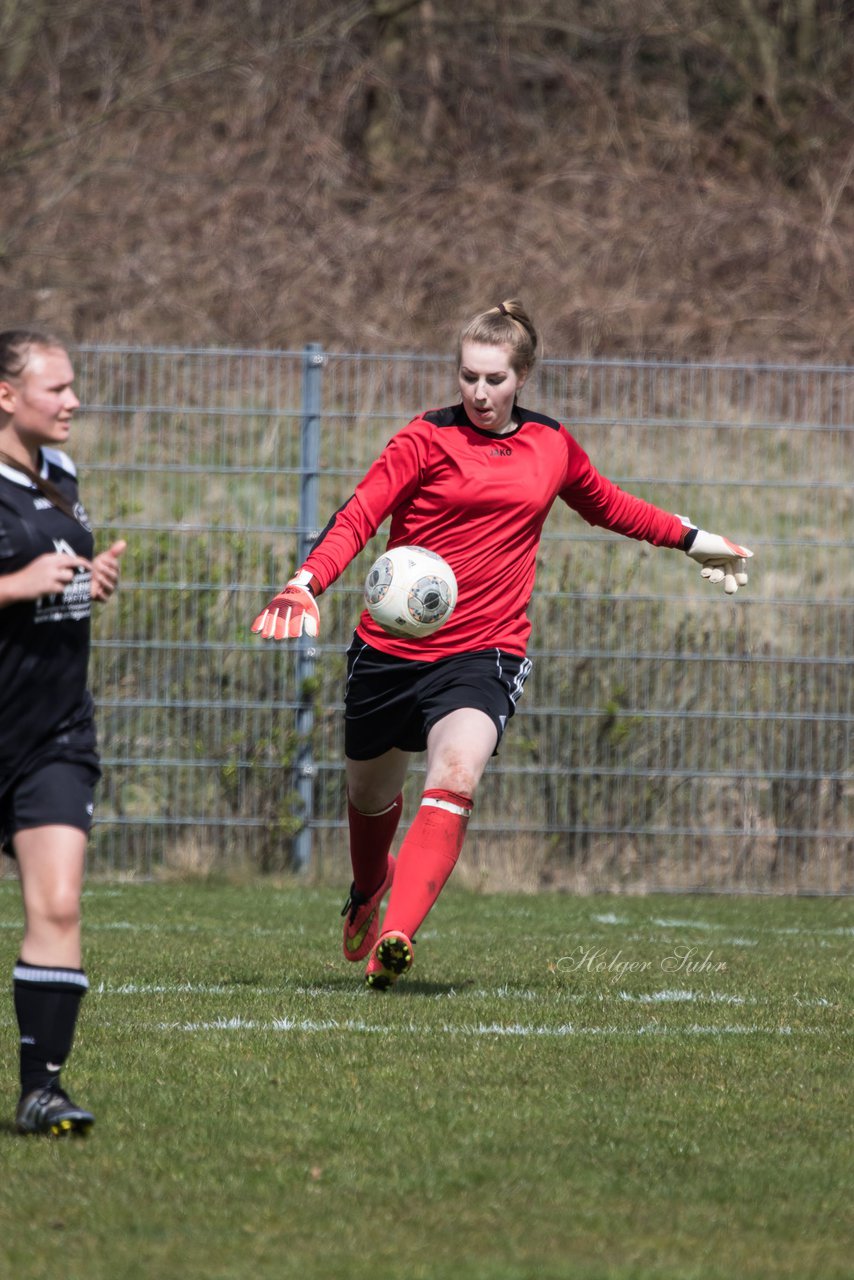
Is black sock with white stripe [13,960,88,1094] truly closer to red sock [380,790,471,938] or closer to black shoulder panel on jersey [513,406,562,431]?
red sock [380,790,471,938]

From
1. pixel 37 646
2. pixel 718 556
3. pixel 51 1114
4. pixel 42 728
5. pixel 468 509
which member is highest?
pixel 468 509

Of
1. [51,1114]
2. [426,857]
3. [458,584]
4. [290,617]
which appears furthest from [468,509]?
[51,1114]

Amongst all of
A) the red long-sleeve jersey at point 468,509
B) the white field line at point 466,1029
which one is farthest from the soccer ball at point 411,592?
the white field line at point 466,1029

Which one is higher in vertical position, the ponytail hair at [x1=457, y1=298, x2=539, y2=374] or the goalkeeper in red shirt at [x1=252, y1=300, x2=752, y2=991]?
the ponytail hair at [x1=457, y1=298, x2=539, y2=374]

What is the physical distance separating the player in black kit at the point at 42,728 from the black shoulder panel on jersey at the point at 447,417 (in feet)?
7.26

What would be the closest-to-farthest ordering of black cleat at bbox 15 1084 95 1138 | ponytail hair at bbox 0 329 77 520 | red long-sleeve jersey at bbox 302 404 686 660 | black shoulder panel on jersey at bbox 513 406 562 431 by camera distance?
black cleat at bbox 15 1084 95 1138 < ponytail hair at bbox 0 329 77 520 < red long-sleeve jersey at bbox 302 404 686 660 < black shoulder panel on jersey at bbox 513 406 562 431

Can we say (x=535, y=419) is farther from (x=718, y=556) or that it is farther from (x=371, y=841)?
(x=371, y=841)

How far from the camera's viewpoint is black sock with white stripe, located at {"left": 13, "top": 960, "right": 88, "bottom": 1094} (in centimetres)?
404

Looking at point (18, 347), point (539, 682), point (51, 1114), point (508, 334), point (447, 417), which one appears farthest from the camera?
point (539, 682)

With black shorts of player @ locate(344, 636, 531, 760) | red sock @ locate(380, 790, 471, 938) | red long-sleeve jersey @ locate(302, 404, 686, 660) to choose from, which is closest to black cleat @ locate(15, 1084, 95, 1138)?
red sock @ locate(380, 790, 471, 938)

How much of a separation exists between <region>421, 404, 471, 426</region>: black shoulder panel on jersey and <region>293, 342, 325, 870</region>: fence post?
3868 millimetres

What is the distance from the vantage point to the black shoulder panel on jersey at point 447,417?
6.21m

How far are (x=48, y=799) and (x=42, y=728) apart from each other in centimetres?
16

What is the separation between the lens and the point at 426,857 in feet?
19.1
